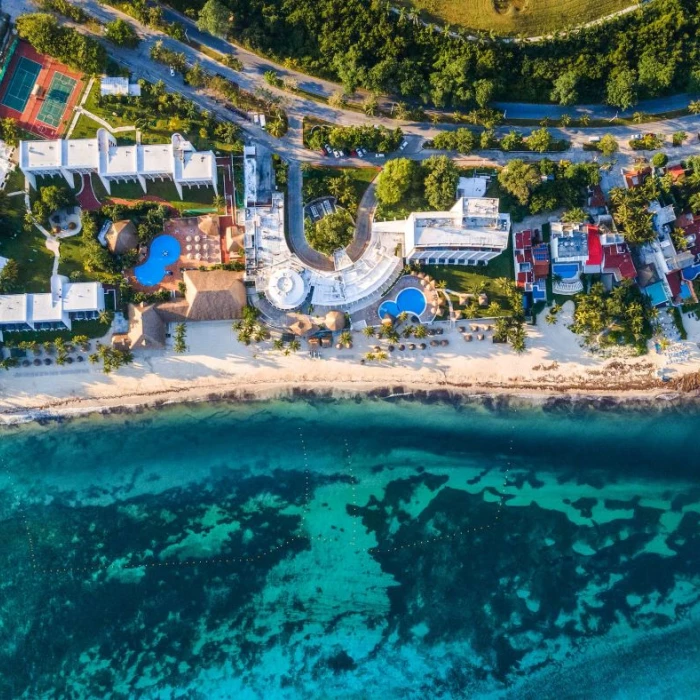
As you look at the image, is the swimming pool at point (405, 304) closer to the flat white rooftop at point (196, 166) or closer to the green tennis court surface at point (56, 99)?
the flat white rooftop at point (196, 166)

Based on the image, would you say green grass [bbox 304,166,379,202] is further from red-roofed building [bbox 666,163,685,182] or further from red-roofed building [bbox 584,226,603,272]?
red-roofed building [bbox 666,163,685,182]

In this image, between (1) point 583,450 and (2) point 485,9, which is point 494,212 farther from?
(1) point 583,450

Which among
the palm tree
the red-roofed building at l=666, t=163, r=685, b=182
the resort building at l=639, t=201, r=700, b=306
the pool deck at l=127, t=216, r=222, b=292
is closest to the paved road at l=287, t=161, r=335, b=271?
the pool deck at l=127, t=216, r=222, b=292

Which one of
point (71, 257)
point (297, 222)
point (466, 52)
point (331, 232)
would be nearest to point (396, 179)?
point (331, 232)

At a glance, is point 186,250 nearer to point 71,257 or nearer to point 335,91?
point 71,257

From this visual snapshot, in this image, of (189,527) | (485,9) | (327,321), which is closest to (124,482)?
(189,527)

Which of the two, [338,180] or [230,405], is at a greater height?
[338,180]
